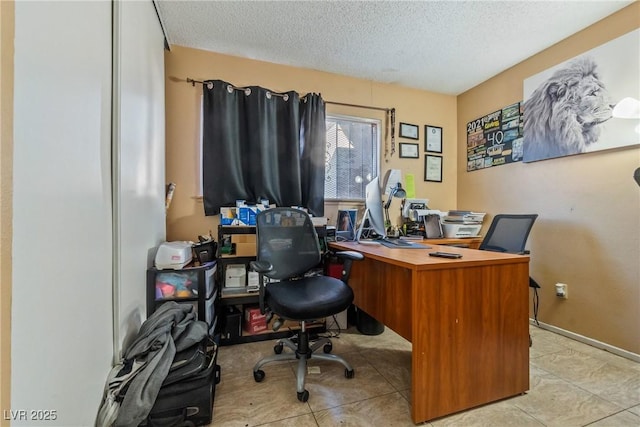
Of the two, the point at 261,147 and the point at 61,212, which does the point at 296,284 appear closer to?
the point at 61,212

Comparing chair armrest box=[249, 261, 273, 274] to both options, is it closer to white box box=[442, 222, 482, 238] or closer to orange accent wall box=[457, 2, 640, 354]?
white box box=[442, 222, 482, 238]

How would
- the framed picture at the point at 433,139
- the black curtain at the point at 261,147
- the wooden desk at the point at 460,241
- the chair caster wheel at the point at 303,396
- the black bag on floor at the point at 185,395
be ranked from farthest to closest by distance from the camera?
the framed picture at the point at 433,139, the wooden desk at the point at 460,241, the black curtain at the point at 261,147, the chair caster wheel at the point at 303,396, the black bag on floor at the point at 185,395

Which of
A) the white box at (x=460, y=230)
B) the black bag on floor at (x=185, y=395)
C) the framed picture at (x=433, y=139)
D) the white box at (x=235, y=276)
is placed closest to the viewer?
the black bag on floor at (x=185, y=395)

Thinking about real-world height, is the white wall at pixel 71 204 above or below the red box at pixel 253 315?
above

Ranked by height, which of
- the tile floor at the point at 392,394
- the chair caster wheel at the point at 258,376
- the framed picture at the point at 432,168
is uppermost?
the framed picture at the point at 432,168

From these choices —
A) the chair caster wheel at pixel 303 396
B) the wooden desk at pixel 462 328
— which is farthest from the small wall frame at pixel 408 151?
the chair caster wheel at pixel 303 396

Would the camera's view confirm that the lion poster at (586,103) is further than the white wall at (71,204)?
Yes

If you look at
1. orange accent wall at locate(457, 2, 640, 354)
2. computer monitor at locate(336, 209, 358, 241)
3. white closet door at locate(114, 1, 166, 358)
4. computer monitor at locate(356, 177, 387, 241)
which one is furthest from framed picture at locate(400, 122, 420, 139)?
white closet door at locate(114, 1, 166, 358)

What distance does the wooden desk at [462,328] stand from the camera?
1265 millimetres

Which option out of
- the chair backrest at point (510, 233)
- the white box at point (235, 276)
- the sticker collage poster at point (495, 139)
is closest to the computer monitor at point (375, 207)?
the chair backrest at point (510, 233)

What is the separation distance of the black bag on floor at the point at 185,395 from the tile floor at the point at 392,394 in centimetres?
12

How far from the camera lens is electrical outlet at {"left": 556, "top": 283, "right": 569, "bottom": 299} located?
2.26 metres

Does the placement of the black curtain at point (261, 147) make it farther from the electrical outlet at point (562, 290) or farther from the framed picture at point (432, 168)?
the electrical outlet at point (562, 290)

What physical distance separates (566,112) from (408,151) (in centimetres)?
142
